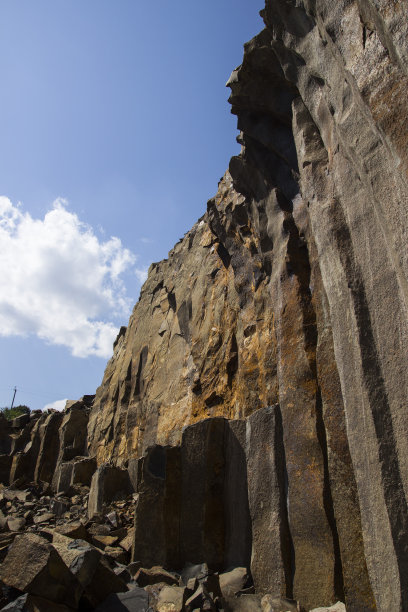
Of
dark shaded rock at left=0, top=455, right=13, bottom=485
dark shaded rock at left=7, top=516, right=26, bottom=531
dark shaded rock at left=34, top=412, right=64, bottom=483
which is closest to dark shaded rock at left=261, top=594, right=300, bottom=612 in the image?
dark shaded rock at left=7, top=516, right=26, bottom=531

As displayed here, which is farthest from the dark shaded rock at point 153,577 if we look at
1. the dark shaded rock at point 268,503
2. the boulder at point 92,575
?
the dark shaded rock at point 268,503

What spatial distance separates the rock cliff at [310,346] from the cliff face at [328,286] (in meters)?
0.02

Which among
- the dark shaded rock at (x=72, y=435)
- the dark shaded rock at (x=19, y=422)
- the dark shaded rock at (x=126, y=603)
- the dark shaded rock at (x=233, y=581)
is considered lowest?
the dark shaded rock at (x=126, y=603)

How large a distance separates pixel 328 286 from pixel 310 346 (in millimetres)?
952

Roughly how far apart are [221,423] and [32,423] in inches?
574

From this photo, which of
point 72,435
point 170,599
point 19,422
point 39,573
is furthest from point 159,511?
point 19,422

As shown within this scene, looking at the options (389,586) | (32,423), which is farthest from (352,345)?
(32,423)

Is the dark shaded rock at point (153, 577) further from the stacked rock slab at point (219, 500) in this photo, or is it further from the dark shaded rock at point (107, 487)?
the dark shaded rock at point (107, 487)

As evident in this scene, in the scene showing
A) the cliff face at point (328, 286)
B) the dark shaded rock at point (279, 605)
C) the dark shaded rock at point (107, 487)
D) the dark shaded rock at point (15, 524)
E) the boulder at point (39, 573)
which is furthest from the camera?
the dark shaded rock at point (107, 487)

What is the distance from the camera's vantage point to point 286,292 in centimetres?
537

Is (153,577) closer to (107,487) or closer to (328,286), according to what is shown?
(328,286)

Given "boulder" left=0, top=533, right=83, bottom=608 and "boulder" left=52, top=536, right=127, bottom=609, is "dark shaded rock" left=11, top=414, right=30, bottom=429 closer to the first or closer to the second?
"boulder" left=52, top=536, right=127, bottom=609

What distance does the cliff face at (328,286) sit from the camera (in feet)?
10.00

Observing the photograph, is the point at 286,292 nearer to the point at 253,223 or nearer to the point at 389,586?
the point at 253,223
